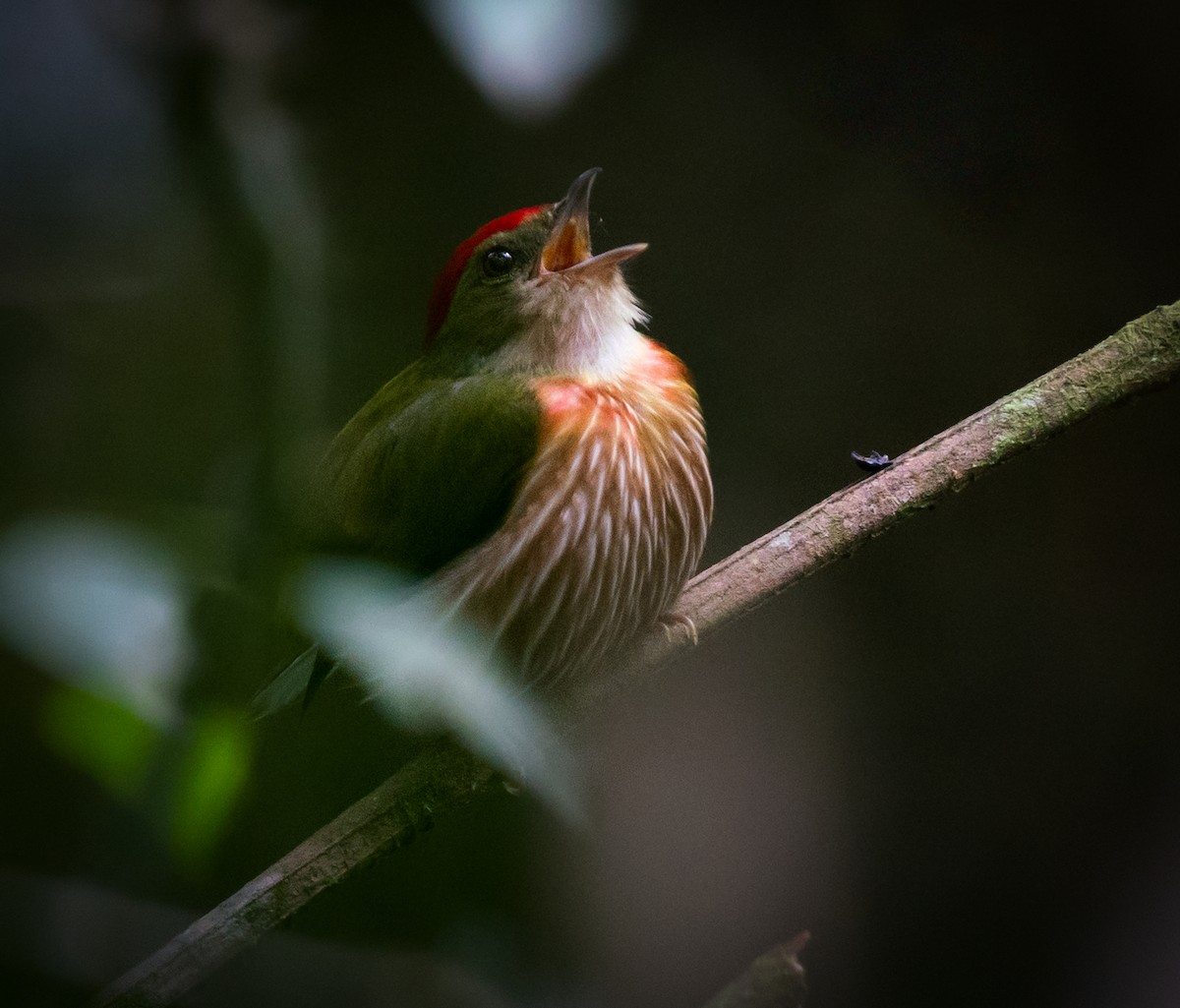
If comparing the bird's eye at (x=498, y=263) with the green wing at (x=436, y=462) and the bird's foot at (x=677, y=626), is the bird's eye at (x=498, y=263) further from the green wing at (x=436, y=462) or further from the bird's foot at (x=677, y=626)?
the bird's foot at (x=677, y=626)

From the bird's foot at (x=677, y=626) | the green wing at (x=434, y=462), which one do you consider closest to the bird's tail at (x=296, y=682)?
the green wing at (x=434, y=462)

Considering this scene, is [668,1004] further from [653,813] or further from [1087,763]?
[1087,763]

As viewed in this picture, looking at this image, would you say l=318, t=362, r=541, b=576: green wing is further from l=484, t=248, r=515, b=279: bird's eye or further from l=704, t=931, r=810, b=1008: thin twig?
l=704, t=931, r=810, b=1008: thin twig

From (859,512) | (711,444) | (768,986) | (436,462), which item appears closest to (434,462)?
(436,462)

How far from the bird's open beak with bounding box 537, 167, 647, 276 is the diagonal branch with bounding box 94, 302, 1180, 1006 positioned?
1.00 ft

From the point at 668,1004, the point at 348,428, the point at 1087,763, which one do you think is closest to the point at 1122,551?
the point at 1087,763

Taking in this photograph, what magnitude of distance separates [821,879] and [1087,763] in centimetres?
28

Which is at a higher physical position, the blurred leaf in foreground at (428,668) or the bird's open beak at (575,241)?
the bird's open beak at (575,241)

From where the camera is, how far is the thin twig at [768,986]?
750mm

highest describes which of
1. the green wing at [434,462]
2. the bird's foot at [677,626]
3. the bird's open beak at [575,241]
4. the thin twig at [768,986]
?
the bird's open beak at [575,241]

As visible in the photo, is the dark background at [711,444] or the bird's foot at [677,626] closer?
the dark background at [711,444]

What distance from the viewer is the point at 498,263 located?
936 mm

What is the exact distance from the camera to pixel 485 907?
84cm

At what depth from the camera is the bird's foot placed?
97 centimetres
